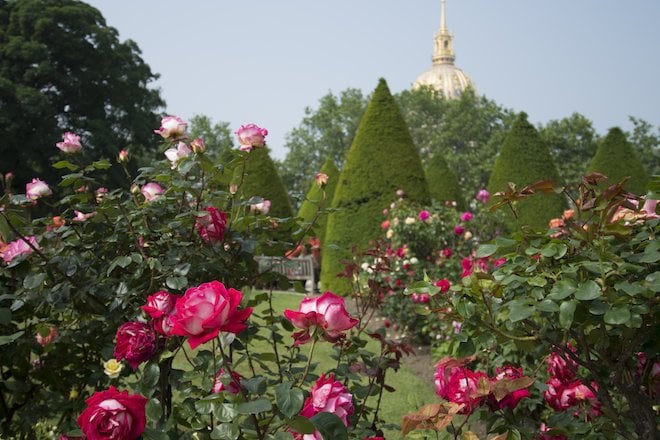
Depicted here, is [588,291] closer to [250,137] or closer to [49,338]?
[250,137]

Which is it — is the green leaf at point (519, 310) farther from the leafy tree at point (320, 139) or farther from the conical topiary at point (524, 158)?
the leafy tree at point (320, 139)

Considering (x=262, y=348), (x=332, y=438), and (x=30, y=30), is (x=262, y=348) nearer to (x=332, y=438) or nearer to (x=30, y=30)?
Result: (x=332, y=438)

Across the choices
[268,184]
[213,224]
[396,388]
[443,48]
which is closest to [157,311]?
[213,224]

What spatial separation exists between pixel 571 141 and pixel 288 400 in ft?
97.5

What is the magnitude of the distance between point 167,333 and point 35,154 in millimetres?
17239

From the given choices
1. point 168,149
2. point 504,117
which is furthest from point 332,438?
point 504,117

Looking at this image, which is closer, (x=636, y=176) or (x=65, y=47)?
(x=636, y=176)

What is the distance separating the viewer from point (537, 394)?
2.15 m

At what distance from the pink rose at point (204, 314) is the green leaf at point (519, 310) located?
58 cm

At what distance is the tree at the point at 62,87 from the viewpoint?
1603cm

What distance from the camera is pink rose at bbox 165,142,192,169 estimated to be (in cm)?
190

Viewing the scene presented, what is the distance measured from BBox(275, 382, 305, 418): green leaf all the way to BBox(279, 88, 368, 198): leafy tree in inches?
1286

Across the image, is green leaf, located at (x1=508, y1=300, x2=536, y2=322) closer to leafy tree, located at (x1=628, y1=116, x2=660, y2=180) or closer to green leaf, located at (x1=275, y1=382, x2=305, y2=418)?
green leaf, located at (x1=275, y1=382, x2=305, y2=418)

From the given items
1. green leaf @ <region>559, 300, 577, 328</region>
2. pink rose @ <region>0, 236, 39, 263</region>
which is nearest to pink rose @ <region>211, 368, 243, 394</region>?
green leaf @ <region>559, 300, 577, 328</region>
